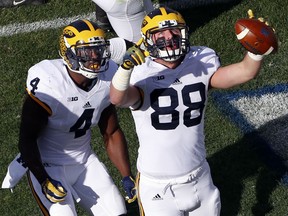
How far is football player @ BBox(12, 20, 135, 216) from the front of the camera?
6438mm

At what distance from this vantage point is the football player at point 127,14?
845 centimetres

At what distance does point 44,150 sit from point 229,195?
176 cm

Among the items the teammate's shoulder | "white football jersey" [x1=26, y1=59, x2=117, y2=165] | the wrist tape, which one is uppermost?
the wrist tape

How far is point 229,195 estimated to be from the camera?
304 inches

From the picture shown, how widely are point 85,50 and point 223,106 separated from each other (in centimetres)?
244

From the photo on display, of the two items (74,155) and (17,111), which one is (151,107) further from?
(17,111)

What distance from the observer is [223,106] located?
8.52 metres

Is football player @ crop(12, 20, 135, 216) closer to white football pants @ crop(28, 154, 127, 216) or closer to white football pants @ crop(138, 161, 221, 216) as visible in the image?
white football pants @ crop(28, 154, 127, 216)

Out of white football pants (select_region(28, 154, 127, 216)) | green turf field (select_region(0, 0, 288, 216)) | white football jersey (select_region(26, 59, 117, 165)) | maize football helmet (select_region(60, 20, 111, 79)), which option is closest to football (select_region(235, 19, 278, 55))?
maize football helmet (select_region(60, 20, 111, 79))

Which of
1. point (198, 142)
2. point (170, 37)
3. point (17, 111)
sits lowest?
point (17, 111)

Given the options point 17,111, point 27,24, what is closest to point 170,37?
Result: point 17,111

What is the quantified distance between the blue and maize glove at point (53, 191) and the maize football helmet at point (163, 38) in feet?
3.80

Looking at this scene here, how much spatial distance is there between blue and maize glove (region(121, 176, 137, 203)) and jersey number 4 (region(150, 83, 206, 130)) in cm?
68

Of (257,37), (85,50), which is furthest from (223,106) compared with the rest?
(257,37)
